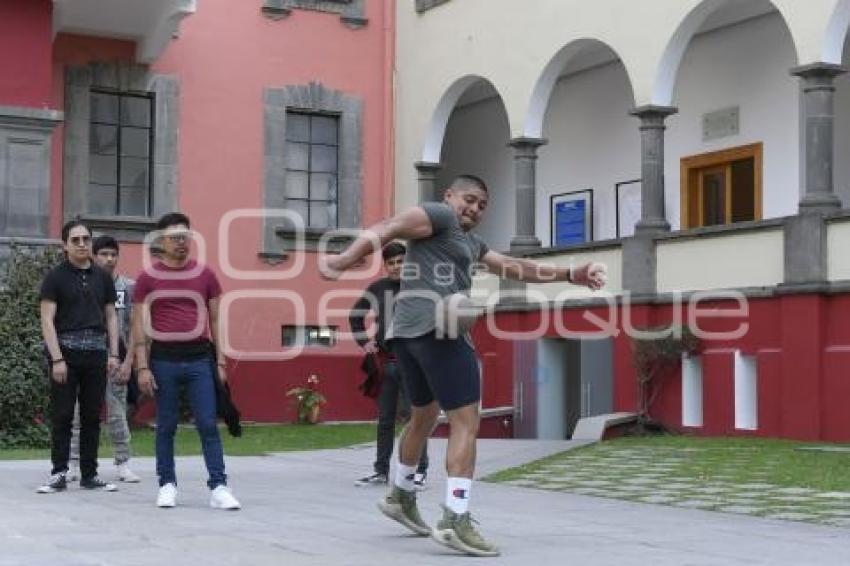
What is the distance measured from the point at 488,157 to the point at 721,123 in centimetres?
618

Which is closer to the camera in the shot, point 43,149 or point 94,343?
point 94,343

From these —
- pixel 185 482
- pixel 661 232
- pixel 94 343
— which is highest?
pixel 661 232

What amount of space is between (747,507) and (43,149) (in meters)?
11.0

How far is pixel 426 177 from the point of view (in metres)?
23.3

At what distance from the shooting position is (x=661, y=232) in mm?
18562

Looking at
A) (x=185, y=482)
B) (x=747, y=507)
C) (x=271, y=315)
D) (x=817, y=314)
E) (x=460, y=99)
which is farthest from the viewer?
(x=460, y=99)

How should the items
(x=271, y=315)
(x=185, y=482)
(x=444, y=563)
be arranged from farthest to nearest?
(x=271, y=315) → (x=185, y=482) → (x=444, y=563)

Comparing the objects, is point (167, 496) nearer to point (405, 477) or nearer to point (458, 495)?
point (405, 477)

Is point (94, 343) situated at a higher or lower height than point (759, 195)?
lower

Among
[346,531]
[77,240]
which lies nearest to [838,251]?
[77,240]

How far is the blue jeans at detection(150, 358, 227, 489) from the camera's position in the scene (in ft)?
30.1

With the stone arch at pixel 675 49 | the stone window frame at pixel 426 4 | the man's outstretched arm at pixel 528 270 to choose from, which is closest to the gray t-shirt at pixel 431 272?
the man's outstretched arm at pixel 528 270

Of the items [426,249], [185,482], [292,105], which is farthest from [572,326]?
[426,249]

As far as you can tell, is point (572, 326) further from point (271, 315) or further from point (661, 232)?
point (271, 315)
